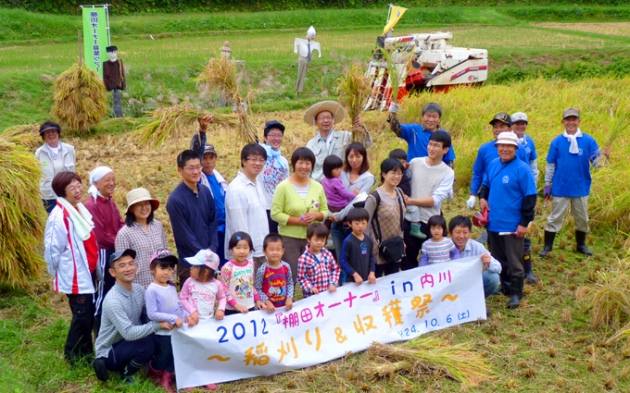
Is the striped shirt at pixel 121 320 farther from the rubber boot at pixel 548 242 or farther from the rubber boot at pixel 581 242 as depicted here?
the rubber boot at pixel 581 242

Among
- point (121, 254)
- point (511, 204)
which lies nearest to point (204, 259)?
point (121, 254)

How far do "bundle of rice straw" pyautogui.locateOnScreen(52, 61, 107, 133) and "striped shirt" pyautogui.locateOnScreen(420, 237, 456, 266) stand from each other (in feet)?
26.3

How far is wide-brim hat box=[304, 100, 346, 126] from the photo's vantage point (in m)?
5.90

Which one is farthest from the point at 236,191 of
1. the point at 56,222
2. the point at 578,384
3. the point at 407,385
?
the point at 578,384

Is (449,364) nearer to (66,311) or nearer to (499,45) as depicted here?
(66,311)

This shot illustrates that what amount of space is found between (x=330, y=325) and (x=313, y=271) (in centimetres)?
40

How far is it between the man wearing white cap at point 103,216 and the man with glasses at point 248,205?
843mm

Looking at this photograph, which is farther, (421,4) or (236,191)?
(421,4)

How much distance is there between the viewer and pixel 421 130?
244 inches

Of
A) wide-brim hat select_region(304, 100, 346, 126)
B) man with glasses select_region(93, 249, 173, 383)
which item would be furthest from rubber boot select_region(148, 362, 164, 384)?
wide-brim hat select_region(304, 100, 346, 126)

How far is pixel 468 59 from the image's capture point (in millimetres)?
15617

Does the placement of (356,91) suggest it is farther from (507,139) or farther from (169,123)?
(169,123)

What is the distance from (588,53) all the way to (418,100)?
37.3 feet

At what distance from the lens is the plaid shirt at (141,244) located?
4.53 m
